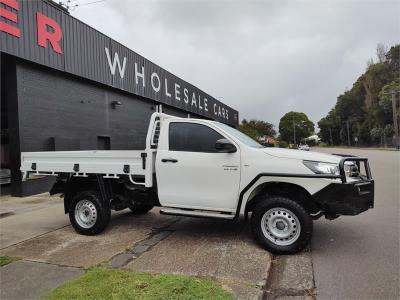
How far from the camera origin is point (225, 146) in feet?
19.9

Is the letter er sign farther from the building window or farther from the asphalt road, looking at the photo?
the asphalt road

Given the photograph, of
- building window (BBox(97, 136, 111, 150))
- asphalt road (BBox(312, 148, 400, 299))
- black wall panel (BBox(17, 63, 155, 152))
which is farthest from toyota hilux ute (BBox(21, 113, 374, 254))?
building window (BBox(97, 136, 111, 150))

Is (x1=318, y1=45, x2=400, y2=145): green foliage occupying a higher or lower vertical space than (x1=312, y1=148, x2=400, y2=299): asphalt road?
higher

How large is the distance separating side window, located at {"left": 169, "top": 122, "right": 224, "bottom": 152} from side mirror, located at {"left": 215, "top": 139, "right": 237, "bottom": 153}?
276mm

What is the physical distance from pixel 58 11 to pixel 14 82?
330cm

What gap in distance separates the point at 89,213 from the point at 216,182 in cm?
262

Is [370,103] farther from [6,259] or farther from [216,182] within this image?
[6,259]

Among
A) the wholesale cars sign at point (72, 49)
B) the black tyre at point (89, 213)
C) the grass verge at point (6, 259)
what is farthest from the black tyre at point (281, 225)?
the wholesale cars sign at point (72, 49)

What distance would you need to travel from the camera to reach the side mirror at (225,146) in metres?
5.99

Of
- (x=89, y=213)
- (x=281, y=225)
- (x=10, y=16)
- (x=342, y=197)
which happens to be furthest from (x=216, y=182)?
(x=10, y=16)

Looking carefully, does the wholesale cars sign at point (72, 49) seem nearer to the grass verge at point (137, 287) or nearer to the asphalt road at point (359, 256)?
the grass verge at point (137, 287)

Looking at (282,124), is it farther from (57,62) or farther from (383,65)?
(57,62)

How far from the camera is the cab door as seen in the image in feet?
20.2

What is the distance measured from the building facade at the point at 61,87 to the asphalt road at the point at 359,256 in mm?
8304
